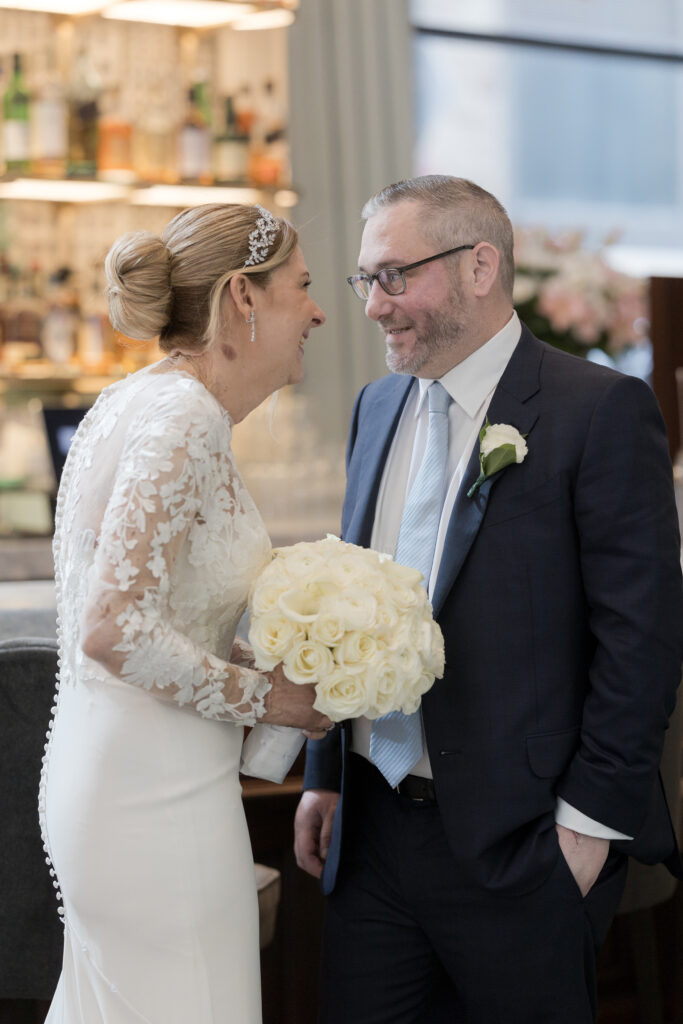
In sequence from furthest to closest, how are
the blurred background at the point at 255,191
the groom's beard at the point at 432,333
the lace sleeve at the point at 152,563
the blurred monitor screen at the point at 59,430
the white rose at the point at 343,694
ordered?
the blurred monitor screen at the point at 59,430 → the blurred background at the point at 255,191 → the groom's beard at the point at 432,333 → the white rose at the point at 343,694 → the lace sleeve at the point at 152,563

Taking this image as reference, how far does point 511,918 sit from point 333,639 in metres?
0.58

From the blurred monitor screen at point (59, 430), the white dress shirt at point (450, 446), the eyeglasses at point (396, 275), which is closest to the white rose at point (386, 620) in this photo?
the white dress shirt at point (450, 446)

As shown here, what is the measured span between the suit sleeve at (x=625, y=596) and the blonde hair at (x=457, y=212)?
14.9 inches

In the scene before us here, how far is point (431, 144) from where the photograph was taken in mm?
6730

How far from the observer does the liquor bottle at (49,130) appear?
4562 millimetres

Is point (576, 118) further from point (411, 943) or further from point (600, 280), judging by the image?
point (411, 943)

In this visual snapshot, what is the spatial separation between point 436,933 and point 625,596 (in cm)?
65

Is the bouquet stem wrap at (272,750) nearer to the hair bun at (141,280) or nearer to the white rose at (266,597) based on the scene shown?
the white rose at (266,597)

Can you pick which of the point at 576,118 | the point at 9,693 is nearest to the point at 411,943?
the point at 9,693

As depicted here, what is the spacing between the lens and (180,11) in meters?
4.86

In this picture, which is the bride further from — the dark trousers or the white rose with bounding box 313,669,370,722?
the dark trousers

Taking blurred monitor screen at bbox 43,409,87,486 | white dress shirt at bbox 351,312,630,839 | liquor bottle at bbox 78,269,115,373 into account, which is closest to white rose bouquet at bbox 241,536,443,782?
white dress shirt at bbox 351,312,630,839

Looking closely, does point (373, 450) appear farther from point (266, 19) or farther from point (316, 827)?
point (266, 19)

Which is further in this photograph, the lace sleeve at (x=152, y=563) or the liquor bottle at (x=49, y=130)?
the liquor bottle at (x=49, y=130)
